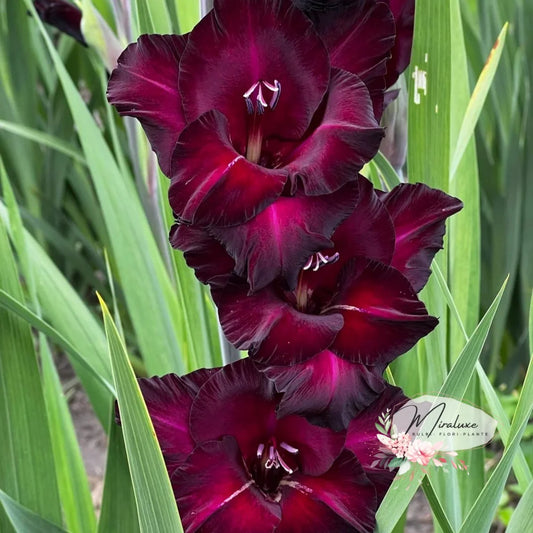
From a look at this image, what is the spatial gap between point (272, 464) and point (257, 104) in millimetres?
222

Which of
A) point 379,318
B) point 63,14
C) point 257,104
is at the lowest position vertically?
point 379,318

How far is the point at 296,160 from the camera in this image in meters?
0.43

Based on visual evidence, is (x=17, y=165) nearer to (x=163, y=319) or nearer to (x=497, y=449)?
(x=163, y=319)

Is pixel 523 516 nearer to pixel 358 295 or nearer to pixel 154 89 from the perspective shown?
pixel 358 295

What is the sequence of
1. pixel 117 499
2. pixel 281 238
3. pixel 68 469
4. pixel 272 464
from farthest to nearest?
pixel 68 469 < pixel 117 499 < pixel 272 464 < pixel 281 238

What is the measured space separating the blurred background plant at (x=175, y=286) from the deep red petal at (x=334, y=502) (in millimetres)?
31

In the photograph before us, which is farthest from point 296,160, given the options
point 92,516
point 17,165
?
point 17,165

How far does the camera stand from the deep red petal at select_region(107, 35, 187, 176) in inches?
16.8

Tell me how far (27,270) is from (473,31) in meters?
0.95

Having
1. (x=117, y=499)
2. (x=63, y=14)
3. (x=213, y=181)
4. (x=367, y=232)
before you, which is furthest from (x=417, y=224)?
(x=63, y=14)

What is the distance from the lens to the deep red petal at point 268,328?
1.38 ft

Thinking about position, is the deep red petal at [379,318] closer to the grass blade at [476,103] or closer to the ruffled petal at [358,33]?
the ruffled petal at [358,33]

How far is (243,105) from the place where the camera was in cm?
46
